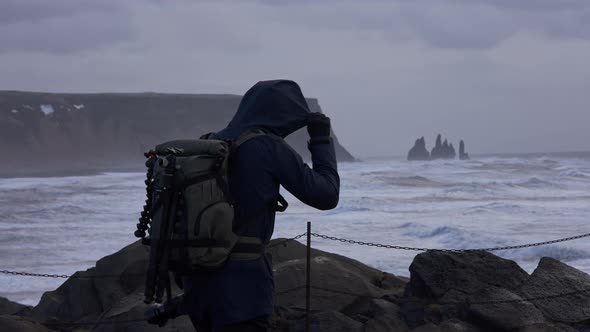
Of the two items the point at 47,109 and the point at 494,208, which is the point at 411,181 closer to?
the point at 494,208

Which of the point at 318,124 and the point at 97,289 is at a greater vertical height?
the point at 318,124

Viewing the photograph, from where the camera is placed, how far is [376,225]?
78.4 feet

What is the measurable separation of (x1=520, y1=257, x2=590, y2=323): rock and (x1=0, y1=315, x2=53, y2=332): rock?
13.0 feet

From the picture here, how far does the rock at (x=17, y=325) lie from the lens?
6637 millimetres

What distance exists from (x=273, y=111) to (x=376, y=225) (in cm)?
2101

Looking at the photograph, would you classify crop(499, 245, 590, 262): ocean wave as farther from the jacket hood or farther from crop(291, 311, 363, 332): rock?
the jacket hood

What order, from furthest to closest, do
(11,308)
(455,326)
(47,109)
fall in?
(47,109), (11,308), (455,326)

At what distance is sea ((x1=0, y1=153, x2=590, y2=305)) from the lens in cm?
1609

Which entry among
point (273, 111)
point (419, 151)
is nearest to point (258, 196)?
point (273, 111)

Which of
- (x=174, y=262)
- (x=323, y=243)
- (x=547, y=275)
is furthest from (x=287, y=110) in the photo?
(x=323, y=243)

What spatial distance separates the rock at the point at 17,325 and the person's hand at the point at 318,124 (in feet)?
14.3

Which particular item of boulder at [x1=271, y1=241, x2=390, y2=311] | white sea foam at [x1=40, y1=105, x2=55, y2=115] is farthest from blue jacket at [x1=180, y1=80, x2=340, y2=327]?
white sea foam at [x1=40, y1=105, x2=55, y2=115]

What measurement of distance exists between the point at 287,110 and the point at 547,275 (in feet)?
15.9

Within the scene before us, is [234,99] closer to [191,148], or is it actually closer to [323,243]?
[323,243]
